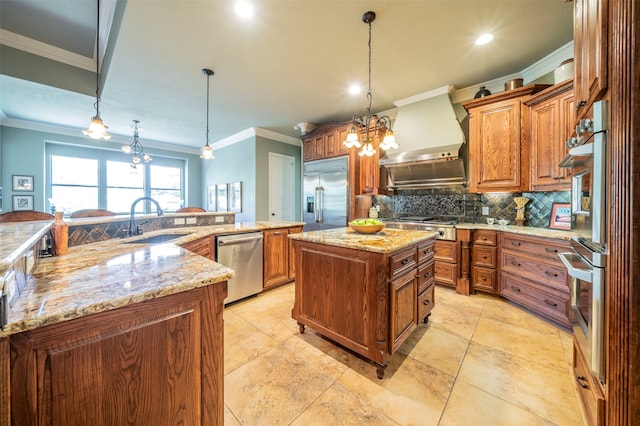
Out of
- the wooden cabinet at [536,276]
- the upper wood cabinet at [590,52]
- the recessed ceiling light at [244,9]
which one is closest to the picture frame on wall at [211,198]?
the recessed ceiling light at [244,9]

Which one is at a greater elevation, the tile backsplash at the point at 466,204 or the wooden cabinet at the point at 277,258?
the tile backsplash at the point at 466,204

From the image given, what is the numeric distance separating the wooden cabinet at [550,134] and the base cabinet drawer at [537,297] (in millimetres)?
1047

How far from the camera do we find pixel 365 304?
1633mm

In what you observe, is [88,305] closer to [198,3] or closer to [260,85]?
[198,3]

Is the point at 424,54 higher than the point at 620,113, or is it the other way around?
the point at 424,54

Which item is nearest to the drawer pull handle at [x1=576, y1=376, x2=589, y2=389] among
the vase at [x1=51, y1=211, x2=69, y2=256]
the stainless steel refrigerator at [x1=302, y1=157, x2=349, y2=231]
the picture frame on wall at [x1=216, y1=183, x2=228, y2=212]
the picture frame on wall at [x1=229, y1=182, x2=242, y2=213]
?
the vase at [x1=51, y1=211, x2=69, y2=256]

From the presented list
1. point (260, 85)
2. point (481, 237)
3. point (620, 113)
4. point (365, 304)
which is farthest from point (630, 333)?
point (260, 85)

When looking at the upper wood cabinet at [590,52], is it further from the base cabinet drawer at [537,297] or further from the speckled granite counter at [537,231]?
the base cabinet drawer at [537,297]

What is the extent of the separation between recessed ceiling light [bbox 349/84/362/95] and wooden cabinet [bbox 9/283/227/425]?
126 inches

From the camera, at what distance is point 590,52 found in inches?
42.7

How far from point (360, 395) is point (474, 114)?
3423 mm

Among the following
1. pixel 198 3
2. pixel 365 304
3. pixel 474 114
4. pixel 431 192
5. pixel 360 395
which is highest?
pixel 198 3

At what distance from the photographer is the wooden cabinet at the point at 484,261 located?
9.09 feet

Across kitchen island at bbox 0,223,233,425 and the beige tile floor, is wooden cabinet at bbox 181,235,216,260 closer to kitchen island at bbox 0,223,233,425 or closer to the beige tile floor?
the beige tile floor
